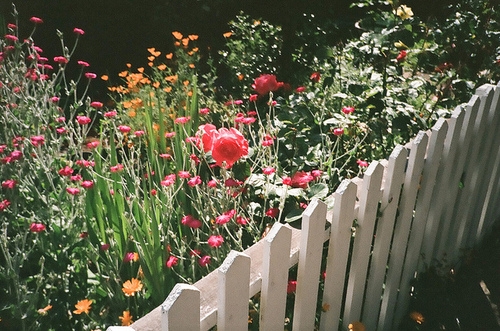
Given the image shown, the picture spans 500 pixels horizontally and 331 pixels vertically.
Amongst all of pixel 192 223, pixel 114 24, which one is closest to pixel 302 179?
pixel 192 223

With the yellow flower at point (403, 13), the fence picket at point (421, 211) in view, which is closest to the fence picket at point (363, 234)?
the fence picket at point (421, 211)

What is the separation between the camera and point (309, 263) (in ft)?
4.49

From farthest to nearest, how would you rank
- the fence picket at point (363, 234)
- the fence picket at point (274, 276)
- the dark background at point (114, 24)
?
the dark background at point (114, 24) → the fence picket at point (363, 234) → the fence picket at point (274, 276)

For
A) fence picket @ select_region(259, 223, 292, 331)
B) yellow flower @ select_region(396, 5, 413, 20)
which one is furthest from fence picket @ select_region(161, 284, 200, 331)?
yellow flower @ select_region(396, 5, 413, 20)

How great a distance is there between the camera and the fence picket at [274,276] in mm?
1182

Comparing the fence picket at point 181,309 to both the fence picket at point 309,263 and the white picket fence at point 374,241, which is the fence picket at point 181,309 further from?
the fence picket at point 309,263

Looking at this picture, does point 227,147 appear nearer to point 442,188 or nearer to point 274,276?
point 274,276

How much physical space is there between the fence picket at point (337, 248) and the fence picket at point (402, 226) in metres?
0.34

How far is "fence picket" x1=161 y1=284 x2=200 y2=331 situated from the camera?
3.08 feet

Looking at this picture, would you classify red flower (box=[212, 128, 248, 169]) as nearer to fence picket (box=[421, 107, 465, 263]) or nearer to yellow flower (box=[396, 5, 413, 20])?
fence picket (box=[421, 107, 465, 263])

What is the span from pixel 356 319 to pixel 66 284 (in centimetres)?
110

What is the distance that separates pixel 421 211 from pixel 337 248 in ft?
2.02

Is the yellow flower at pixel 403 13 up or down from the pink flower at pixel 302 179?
up

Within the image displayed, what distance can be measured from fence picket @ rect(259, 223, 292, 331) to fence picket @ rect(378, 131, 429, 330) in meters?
0.69
